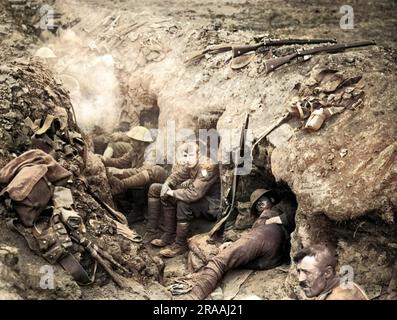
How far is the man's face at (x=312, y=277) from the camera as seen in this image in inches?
279

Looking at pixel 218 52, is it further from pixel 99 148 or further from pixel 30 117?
pixel 30 117

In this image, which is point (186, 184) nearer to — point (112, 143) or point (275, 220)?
point (275, 220)

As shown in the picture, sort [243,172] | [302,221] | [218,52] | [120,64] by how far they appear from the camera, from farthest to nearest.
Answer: [120,64], [218,52], [243,172], [302,221]

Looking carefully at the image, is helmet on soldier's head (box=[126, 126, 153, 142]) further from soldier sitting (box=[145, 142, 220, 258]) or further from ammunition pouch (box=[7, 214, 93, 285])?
ammunition pouch (box=[7, 214, 93, 285])

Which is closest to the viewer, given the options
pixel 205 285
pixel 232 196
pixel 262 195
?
pixel 205 285

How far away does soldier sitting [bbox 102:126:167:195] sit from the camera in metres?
10.2

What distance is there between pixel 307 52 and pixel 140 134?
10.1 feet

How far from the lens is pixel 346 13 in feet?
42.1

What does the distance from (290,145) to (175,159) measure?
2.20 meters

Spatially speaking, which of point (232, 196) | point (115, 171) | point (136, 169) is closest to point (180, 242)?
point (232, 196)

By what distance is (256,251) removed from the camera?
8.24 m

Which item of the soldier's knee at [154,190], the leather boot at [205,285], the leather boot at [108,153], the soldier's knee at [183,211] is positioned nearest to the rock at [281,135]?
the soldier's knee at [183,211]

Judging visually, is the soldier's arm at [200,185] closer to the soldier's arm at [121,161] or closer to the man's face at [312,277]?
the soldier's arm at [121,161]

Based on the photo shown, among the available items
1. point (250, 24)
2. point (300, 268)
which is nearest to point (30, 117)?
point (300, 268)
